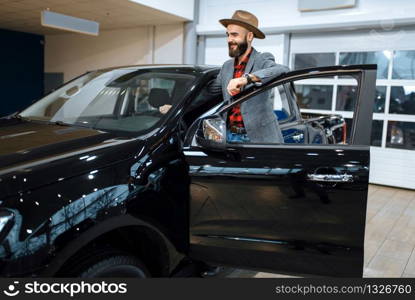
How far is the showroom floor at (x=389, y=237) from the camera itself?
8.91ft

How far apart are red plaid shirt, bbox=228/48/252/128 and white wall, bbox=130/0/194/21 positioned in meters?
5.00

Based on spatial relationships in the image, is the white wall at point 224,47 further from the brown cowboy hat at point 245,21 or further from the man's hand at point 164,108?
the man's hand at point 164,108

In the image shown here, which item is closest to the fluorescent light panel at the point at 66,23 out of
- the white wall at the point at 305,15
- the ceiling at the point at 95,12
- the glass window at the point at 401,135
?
the ceiling at the point at 95,12

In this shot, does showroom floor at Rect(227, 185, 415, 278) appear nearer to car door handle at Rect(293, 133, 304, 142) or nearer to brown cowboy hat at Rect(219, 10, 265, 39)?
car door handle at Rect(293, 133, 304, 142)

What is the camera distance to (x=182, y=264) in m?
1.86

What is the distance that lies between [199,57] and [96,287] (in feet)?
22.6

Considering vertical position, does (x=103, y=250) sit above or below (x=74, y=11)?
below

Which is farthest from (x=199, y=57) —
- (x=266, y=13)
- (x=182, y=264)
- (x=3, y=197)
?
(x=3, y=197)

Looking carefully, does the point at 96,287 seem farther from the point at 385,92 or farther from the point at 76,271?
the point at 385,92

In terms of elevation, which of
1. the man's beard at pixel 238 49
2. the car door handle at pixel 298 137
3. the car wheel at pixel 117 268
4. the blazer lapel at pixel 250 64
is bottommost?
the car wheel at pixel 117 268

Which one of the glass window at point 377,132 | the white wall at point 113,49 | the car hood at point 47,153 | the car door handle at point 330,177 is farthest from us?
the white wall at point 113,49

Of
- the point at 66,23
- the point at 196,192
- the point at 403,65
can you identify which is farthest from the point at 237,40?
the point at 66,23

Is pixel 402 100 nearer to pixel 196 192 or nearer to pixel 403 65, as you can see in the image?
pixel 403 65

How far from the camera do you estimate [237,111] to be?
209 centimetres
